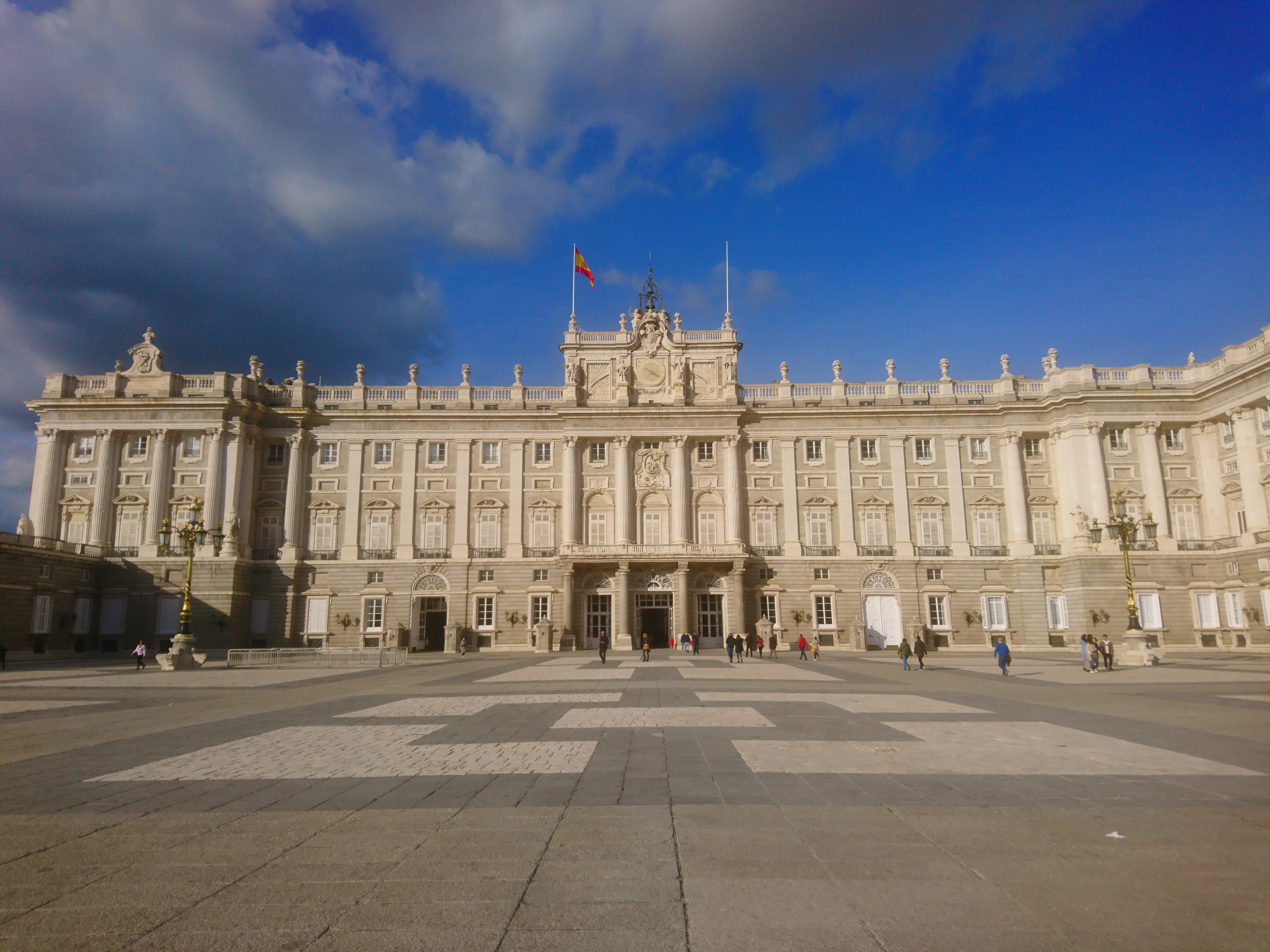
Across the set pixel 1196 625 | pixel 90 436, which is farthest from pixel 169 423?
pixel 1196 625

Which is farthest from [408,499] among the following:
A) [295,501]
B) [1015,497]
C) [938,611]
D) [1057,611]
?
[1057,611]

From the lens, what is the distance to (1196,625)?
45000 mm

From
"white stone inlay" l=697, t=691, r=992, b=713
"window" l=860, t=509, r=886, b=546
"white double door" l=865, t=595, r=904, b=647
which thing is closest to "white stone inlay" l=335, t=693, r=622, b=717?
"white stone inlay" l=697, t=691, r=992, b=713

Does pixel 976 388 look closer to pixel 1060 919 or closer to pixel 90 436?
pixel 1060 919

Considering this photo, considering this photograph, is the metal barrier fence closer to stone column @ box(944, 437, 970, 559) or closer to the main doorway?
the main doorway

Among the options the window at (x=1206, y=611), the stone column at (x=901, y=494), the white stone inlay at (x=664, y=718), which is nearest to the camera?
the white stone inlay at (x=664, y=718)

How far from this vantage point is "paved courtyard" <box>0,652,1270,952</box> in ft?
16.0

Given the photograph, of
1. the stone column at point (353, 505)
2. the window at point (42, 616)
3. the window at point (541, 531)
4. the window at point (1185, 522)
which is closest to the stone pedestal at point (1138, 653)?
the window at point (1185, 522)

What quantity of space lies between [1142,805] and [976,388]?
4879 centimetres

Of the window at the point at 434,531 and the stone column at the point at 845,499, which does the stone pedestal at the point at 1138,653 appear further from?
the window at the point at 434,531

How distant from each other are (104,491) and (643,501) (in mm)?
34759

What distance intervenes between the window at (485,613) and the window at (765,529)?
18.0 m

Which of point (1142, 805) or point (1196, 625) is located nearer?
point (1142, 805)

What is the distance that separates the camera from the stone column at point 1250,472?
1698 inches
